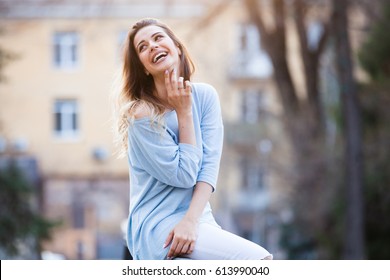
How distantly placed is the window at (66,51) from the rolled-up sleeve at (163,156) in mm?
26969

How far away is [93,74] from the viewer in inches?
1187

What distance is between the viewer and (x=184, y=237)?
2262 millimetres

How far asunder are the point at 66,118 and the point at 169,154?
29.3 meters

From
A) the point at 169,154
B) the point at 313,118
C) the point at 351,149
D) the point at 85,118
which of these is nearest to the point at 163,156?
the point at 169,154

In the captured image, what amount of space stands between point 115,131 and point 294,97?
13.8 metres

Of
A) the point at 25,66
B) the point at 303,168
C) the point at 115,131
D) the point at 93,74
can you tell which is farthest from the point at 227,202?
the point at 115,131

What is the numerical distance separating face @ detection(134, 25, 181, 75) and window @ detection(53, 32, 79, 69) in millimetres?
26850

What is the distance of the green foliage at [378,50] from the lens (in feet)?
39.4

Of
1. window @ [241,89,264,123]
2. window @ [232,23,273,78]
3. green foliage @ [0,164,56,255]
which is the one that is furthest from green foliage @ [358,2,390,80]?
window @ [241,89,264,123]

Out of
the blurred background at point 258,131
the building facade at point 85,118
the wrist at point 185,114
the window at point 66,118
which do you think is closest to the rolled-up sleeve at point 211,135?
the wrist at point 185,114

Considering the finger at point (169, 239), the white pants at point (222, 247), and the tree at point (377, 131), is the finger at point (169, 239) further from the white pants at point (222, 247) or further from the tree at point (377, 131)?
the tree at point (377, 131)

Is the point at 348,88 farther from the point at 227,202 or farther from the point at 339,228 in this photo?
the point at 227,202

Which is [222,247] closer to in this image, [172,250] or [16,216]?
[172,250]

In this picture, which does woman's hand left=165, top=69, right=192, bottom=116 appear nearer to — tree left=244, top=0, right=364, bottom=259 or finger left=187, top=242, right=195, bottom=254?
finger left=187, top=242, right=195, bottom=254
